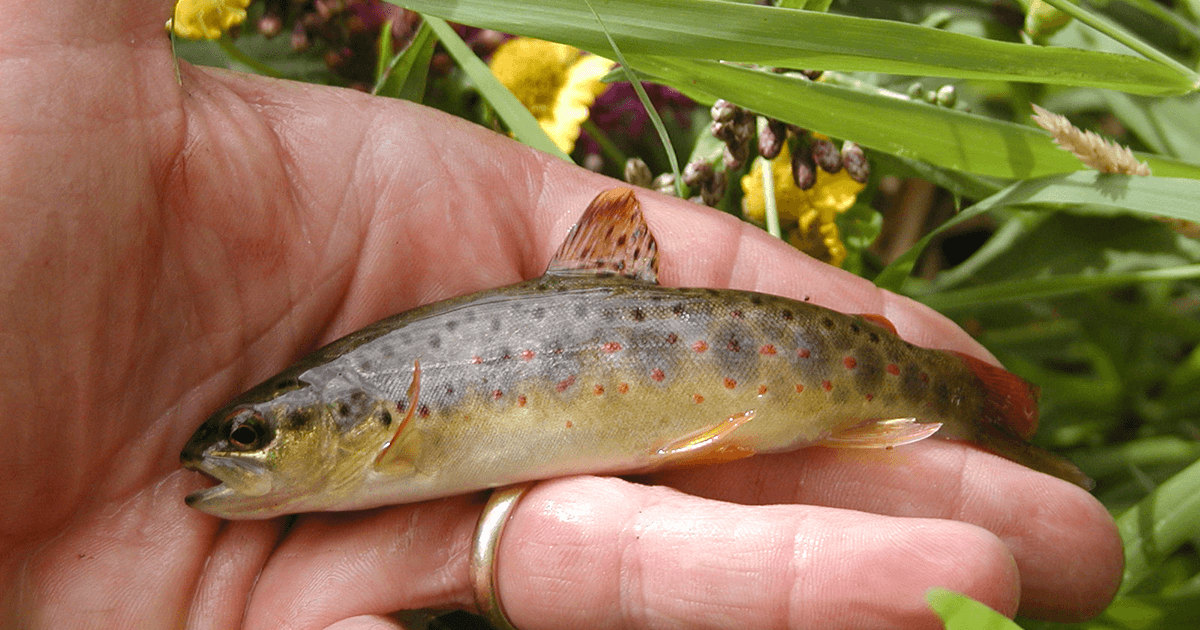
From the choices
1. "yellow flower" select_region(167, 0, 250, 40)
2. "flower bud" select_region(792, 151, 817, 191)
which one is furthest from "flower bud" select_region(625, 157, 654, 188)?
"yellow flower" select_region(167, 0, 250, 40)

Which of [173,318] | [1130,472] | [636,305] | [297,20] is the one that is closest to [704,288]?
[636,305]

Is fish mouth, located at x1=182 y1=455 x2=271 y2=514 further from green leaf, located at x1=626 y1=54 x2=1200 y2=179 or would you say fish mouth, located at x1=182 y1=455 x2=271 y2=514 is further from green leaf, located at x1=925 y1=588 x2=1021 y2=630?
green leaf, located at x1=925 y1=588 x2=1021 y2=630

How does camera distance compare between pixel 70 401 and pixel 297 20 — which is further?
pixel 297 20

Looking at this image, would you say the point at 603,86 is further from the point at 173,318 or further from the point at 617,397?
the point at 173,318

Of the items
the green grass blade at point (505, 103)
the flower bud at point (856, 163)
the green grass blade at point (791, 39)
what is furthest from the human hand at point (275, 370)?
the green grass blade at point (791, 39)

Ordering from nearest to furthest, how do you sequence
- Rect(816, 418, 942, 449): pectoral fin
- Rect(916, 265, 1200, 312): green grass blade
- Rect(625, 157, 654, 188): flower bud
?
Rect(816, 418, 942, 449): pectoral fin → Rect(916, 265, 1200, 312): green grass blade → Rect(625, 157, 654, 188): flower bud

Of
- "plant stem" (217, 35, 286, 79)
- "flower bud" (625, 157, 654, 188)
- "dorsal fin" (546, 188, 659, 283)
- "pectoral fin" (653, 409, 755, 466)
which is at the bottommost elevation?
"pectoral fin" (653, 409, 755, 466)
